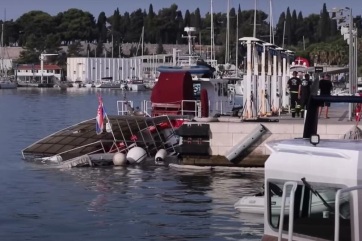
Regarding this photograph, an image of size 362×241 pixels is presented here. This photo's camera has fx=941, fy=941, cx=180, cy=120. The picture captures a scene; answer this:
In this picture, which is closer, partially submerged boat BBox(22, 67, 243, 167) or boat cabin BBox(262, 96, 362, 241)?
boat cabin BBox(262, 96, 362, 241)

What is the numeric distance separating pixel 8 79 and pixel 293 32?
194 feet

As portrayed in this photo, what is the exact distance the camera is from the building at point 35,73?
187 meters

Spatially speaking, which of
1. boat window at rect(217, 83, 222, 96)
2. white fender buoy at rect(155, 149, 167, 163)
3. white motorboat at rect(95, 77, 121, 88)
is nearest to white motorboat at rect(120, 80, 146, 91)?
white motorboat at rect(95, 77, 121, 88)

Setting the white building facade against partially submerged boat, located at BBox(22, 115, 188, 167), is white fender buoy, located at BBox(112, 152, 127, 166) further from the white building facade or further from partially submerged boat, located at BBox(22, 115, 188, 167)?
A: the white building facade

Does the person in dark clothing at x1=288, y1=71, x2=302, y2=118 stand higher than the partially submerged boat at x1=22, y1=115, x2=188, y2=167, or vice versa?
the person in dark clothing at x1=288, y1=71, x2=302, y2=118

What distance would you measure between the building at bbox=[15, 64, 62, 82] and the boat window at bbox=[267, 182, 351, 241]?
17814cm

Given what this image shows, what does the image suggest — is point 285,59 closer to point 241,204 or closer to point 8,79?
point 241,204

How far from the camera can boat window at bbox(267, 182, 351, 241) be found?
8.65m

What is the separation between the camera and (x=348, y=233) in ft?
28.2

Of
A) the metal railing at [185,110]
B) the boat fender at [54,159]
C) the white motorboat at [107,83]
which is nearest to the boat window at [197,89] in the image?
the metal railing at [185,110]

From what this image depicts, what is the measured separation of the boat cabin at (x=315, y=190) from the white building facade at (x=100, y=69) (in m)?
166

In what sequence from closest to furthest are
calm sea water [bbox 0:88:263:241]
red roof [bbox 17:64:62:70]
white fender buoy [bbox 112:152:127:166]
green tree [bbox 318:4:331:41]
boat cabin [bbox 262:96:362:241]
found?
boat cabin [bbox 262:96:362:241] < calm sea water [bbox 0:88:263:241] < white fender buoy [bbox 112:152:127:166] < green tree [bbox 318:4:331:41] < red roof [bbox 17:64:62:70]

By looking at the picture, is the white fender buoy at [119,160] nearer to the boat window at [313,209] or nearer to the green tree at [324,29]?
the boat window at [313,209]

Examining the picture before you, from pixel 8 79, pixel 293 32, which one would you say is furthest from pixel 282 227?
pixel 293 32
